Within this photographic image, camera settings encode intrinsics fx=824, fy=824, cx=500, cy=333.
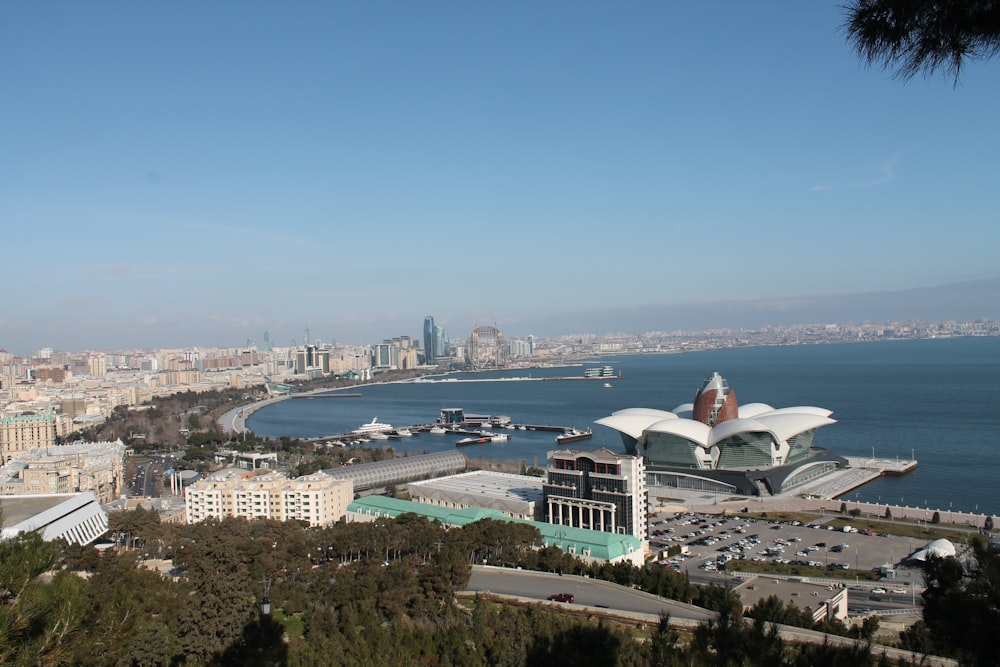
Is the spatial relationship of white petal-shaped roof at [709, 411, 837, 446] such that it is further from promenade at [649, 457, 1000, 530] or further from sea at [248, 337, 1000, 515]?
sea at [248, 337, 1000, 515]

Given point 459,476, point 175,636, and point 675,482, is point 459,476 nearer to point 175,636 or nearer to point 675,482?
point 675,482

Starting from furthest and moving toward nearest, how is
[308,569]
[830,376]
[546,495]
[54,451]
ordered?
[830,376], [54,451], [546,495], [308,569]

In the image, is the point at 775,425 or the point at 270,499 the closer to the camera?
the point at 270,499

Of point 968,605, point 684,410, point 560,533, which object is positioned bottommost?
point 560,533

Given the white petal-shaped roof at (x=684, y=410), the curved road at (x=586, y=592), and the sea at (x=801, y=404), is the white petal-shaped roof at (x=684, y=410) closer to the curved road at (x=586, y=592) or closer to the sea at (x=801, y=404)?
the sea at (x=801, y=404)

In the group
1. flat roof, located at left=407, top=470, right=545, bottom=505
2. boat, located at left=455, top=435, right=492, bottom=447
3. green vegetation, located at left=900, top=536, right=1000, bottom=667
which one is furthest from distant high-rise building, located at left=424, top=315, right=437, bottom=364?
green vegetation, located at left=900, top=536, right=1000, bottom=667

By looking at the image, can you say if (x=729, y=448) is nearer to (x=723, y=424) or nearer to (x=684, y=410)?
(x=723, y=424)

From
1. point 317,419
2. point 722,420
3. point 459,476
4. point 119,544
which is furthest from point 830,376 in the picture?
point 119,544

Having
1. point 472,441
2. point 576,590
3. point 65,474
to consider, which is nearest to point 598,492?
point 576,590
